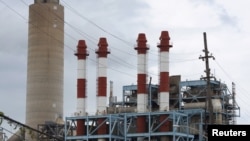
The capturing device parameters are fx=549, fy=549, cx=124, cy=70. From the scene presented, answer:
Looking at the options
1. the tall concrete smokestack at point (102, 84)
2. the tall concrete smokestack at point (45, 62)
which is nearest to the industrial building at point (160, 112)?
the tall concrete smokestack at point (102, 84)

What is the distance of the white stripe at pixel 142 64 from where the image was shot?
7038cm

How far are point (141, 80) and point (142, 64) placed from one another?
2.36 meters

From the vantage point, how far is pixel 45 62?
94938 millimetres

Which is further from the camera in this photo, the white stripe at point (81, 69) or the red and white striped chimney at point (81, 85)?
the white stripe at point (81, 69)

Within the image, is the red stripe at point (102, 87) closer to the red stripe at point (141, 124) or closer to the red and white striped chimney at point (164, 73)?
the red stripe at point (141, 124)

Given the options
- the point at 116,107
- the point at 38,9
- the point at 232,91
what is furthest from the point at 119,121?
the point at 38,9

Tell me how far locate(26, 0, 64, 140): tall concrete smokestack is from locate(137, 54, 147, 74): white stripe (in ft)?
86.7

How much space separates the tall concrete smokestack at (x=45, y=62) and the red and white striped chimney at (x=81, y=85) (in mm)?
18838

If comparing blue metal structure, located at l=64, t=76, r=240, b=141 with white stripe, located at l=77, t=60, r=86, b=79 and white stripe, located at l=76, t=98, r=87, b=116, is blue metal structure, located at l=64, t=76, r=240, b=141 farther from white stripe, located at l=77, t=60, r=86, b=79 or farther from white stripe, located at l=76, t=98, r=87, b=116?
white stripe, located at l=77, t=60, r=86, b=79

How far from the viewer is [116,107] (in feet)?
248

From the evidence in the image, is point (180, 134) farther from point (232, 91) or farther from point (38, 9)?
point (38, 9)

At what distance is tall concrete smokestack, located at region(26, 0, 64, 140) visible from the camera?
9231cm

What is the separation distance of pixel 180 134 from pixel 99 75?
45.6ft

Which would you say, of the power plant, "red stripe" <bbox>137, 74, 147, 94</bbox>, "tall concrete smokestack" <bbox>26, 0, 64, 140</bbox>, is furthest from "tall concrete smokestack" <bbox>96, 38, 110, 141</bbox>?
"tall concrete smokestack" <bbox>26, 0, 64, 140</bbox>
